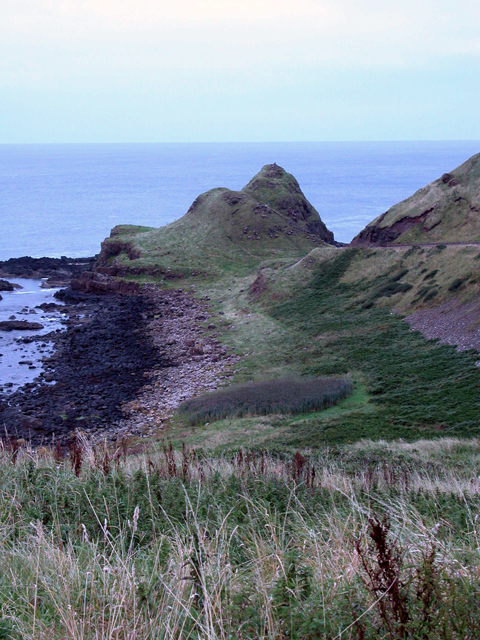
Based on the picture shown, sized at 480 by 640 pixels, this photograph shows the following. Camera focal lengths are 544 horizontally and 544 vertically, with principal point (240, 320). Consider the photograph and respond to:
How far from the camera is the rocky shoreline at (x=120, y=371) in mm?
24422

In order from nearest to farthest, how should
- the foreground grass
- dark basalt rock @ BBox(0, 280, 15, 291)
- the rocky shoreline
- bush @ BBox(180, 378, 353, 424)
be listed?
the foreground grass < bush @ BBox(180, 378, 353, 424) < the rocky shoreline < dark basalt rock @ BBox(0, 280, 15, 291)

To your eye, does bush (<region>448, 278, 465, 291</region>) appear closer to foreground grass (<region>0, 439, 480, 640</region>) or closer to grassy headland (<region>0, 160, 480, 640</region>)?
grassy headland (<region>0, 160, 480, 640</region>)

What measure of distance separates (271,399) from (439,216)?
30.3 meters

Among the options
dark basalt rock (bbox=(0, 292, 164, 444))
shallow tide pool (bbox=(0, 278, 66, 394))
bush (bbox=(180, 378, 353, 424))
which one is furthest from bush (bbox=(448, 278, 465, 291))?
shallow tide pool (bbox=(0, 278, 66, 394))

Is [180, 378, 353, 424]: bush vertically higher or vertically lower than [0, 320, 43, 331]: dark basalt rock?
higher

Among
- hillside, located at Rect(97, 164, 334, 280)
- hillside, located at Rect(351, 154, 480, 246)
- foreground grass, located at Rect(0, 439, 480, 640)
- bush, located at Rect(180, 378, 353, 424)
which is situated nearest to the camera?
foreground grass, located at Rect(0, 439, 480, 640)

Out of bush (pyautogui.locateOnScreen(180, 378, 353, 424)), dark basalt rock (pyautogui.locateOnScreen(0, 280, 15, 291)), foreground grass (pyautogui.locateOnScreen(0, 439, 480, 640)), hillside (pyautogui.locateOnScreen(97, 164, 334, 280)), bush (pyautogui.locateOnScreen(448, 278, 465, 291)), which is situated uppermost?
hillside (pyautogui.locateOnScreen(97, 164, 334, 280))

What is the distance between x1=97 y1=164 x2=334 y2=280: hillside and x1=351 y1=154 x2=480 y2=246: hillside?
40.5 ft

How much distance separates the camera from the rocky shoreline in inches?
961

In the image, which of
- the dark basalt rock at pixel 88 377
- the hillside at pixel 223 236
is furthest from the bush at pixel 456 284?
the hillside at pixel 223 236

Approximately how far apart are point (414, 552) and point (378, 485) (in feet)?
11.6

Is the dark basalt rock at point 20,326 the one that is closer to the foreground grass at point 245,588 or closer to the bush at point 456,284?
the bush at point 456,284

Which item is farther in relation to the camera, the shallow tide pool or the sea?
the sea

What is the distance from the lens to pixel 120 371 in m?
32.0
